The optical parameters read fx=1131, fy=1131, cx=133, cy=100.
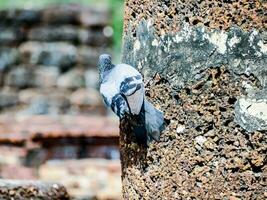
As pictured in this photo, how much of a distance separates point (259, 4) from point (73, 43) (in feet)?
29.5

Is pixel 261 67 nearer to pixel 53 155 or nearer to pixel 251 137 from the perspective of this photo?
pixel 251 137

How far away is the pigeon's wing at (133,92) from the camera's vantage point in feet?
9.23

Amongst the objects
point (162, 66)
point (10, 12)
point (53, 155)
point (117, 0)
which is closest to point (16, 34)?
point (10, 12)

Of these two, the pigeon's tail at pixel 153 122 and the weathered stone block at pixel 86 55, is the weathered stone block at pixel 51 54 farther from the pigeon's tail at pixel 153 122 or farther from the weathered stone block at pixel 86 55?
the pigeon's tail at pixel 153 122

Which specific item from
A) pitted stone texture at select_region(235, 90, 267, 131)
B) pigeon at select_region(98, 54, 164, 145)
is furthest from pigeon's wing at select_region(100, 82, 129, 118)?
pitted stone texture at select_region(235, 90, 267, 131)

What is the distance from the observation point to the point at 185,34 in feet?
9.29

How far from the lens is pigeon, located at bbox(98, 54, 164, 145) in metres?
2.82

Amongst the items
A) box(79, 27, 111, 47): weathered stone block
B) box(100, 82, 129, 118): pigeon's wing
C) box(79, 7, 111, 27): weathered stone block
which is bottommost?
box(79, 27, 111, 47): weathered stone block

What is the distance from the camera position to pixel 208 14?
279 cm

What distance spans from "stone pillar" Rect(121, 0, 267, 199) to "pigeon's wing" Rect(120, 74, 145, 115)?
0.15 ft

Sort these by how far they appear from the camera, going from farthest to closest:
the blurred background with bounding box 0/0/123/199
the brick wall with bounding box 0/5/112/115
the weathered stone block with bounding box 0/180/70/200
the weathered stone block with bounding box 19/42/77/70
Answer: the weathered stone block with bounding box 19/42/77/70
the brick wall with bounding box 0/5/112/115
the blurred background with bounding box 0/0/123/199
the weathered stone block with bounding box 0/180/70/200

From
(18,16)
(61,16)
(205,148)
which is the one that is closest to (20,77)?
(18,16)

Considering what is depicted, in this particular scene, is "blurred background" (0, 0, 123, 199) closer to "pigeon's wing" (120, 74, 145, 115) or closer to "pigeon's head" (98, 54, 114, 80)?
"pigeon's head" (98, 54, 114, 80)

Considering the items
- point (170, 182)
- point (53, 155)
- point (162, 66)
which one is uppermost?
point (162, 66)
